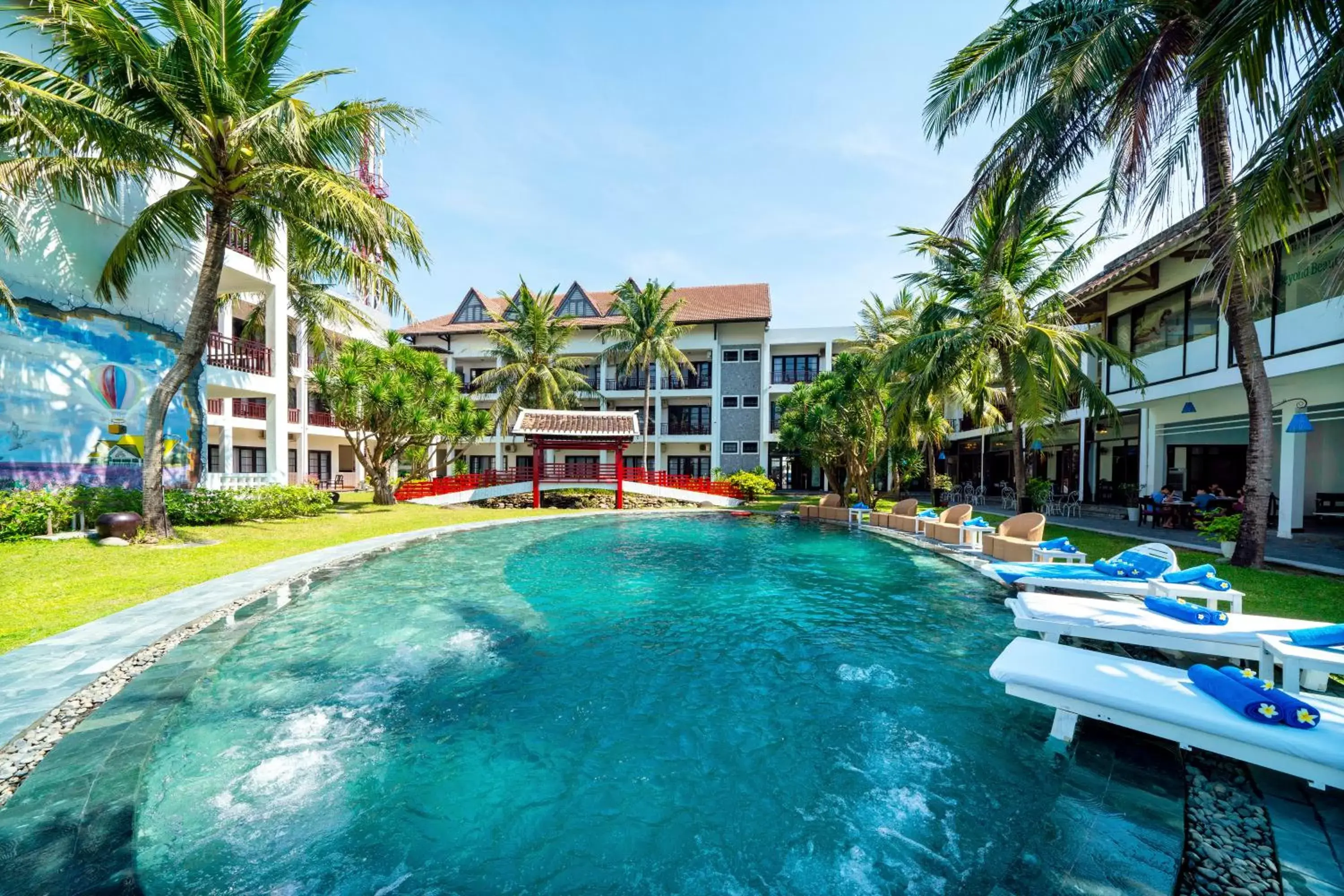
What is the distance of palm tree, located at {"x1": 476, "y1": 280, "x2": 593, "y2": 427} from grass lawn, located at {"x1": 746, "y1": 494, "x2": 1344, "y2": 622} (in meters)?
23.3

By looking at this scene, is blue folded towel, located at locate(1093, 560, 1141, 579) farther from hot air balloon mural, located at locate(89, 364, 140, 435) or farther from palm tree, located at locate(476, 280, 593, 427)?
palm tree, located at locate(476, 280, 593, 427)

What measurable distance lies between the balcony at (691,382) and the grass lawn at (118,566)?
65.8 ft

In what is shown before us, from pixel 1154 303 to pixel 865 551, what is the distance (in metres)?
12.4

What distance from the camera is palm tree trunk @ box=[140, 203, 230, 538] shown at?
10258 millimetres

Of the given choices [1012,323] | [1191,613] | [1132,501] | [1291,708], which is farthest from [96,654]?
[1132,501]

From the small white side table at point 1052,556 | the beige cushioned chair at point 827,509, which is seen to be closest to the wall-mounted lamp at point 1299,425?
the small white side table at point 1052,556

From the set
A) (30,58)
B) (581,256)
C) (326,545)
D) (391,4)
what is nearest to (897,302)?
(581,256)

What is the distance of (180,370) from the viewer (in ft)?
34.3

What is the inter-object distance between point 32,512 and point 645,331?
2169cm

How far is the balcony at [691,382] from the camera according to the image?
107 ft

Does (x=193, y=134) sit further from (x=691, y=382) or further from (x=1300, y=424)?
(x=691, y=382)

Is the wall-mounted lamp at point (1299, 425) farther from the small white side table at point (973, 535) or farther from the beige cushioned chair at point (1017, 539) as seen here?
the small white side table at point (973, 535)

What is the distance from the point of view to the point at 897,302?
26453 millimetres

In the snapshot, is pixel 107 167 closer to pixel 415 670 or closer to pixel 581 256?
pixel 415 670
